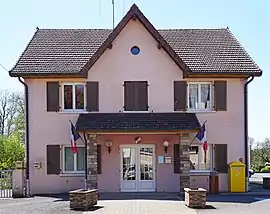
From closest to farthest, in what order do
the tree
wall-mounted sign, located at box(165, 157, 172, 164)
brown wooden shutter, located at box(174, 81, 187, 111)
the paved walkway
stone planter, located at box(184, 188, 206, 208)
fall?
the paved walkway
stone planter, located at box(184, 188, 206, 208)
wall-mounted sign, located at box(165, 157, 172, 164)
brown wooden shutter, located at box(174, 81, 187, 111)
the tree

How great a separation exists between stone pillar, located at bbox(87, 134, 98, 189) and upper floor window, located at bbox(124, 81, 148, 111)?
2.52 metres

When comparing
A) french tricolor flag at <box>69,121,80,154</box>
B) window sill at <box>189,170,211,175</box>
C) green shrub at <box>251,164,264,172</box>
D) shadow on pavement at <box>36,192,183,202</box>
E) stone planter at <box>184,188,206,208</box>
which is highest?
french tricolor flag at <box>69,121,80,154</box>

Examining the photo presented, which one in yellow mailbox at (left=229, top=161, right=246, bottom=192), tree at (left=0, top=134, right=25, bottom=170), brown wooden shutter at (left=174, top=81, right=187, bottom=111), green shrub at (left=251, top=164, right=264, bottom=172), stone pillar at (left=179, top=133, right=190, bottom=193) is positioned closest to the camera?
stone pillar at (left=179, top=133, right=190, bottom=193)

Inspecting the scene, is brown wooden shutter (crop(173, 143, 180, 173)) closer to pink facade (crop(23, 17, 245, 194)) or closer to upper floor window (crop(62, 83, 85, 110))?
pink facade (crop(23, 17, 245, 194))

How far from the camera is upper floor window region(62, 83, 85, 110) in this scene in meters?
27.7

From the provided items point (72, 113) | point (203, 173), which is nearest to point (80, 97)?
point (72, 113)

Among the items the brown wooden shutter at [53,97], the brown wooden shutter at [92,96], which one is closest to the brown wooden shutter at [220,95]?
the brown wooden shutter at [92,96]

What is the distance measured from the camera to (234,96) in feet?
91.1

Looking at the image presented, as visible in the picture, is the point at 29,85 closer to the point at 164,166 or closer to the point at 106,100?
the point at 106,100

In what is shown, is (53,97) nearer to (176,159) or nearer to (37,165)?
(37,165)

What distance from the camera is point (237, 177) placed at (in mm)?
27031

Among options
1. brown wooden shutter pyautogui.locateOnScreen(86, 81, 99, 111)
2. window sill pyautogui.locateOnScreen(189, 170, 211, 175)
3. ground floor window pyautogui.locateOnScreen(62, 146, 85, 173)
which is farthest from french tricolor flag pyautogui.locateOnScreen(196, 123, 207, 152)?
ground floor window pyautogui.locateOnScreen(62, 146, 85, 173)

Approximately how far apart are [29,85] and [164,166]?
25.8 ft

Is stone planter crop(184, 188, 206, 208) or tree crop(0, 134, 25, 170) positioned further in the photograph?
tree crop(0, 134, 25, 170)
